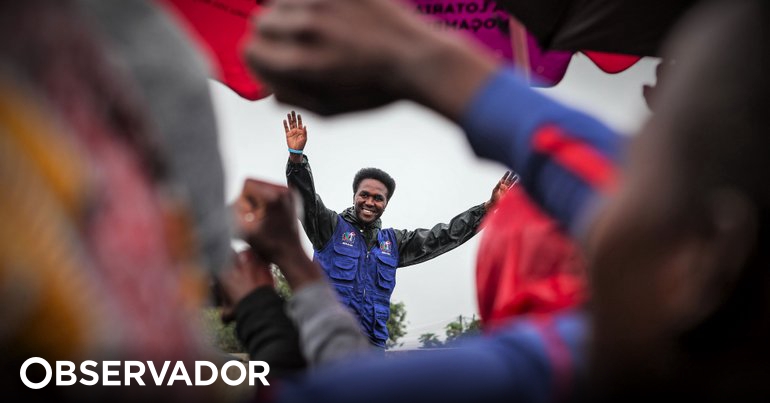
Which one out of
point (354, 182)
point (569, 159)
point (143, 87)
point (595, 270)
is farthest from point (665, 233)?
point (354, 182)

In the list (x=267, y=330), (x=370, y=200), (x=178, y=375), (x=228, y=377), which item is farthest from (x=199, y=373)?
(x=370, y=200)

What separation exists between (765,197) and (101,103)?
0.32 meters

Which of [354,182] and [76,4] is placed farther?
[354,182]

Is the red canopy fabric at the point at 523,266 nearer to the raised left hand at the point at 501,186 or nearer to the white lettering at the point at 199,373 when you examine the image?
the white lettering at the point at 199,373

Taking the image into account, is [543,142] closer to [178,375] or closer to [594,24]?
[178,375]

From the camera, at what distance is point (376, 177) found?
414 cm

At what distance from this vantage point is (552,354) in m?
0.41

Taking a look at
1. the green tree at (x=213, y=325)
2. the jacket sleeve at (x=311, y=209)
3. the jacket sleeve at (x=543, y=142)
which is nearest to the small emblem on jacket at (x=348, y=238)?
the jacket sleeve at (x=311, y=209)

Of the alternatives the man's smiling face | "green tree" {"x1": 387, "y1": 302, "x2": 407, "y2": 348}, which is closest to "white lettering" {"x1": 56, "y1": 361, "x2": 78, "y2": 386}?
the man's smiling face

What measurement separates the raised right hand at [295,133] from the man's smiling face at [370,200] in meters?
0.56

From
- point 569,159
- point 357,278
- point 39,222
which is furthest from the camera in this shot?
point 357,278

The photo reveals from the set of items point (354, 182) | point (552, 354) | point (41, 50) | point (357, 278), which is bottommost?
point (552, 354)

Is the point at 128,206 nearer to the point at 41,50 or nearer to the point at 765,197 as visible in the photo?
the point at 41,50

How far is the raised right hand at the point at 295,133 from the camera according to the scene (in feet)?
11.6
